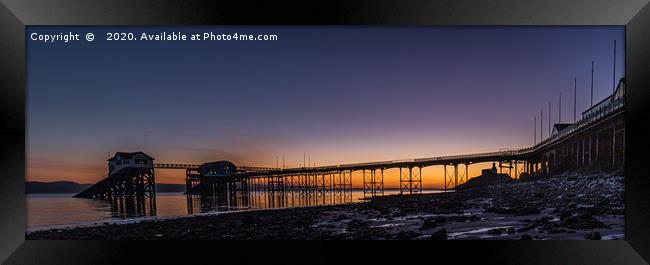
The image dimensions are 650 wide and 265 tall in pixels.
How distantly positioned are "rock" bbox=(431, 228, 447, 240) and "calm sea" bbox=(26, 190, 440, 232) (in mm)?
596

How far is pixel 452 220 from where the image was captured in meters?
5.91

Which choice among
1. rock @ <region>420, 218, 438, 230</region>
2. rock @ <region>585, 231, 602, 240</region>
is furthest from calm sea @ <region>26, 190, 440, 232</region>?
rock @ <region>585, 231, 602, 240</region>

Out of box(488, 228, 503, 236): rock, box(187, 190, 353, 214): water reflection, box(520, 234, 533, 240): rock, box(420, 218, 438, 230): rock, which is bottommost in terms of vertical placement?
box(520, 234, 533, 240): rock

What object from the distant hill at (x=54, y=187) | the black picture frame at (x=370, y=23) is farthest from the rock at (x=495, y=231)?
the distant hill at (x=54, y=187)

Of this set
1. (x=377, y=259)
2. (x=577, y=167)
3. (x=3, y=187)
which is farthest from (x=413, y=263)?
(x=3, y=187)

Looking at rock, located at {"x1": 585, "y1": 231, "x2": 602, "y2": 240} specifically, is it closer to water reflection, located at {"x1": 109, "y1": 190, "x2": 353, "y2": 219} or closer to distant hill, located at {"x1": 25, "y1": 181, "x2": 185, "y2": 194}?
water reflection, located at {"x1": 109, "y1": 190, "x2": 353, "y2": 219}

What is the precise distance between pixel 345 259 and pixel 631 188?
326 centimetres

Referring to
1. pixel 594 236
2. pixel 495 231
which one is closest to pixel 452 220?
pixel 495 231

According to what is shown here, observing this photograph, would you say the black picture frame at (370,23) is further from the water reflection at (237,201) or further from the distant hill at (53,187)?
the water reflection at (237,201)

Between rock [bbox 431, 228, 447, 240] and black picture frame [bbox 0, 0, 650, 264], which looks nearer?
black picture frame [bbox 0, 0, 650, 264]

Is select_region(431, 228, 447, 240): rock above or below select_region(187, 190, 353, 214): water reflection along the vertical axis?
below

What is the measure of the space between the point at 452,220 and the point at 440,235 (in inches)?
9.8

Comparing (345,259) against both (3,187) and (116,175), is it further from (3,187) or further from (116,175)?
(3,187)

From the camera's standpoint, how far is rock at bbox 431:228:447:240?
580cm
